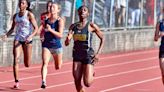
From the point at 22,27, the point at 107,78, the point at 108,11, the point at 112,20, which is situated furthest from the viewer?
→ the point at 112,20

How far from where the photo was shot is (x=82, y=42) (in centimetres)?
1130

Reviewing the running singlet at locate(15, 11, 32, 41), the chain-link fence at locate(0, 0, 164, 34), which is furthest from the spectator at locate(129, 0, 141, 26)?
the running singlet at locate(15, 11, 32, 41)

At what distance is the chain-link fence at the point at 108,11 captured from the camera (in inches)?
→ 771

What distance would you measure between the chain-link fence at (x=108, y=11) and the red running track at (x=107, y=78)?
1.89 metres

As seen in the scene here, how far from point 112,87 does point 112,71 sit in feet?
14.1

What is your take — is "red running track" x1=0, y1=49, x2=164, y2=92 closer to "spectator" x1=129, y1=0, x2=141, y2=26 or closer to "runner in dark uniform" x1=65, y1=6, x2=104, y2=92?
"runner in dark uniform" x1=65, y1=6, x2=104, y2=92

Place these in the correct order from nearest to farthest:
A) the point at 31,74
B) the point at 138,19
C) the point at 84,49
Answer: the point at 84,49
the point at 31,74
the point at 138,19

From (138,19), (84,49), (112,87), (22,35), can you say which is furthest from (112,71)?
(138,19)

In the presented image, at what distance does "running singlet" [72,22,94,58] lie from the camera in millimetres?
11242

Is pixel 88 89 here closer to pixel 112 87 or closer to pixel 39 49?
pixel 112 87

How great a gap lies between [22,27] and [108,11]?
42.5 feet

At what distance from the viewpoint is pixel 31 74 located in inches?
679

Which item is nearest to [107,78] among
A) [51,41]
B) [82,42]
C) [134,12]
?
[51,41]

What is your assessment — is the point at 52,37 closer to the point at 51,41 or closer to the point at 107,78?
the point at 51,41
